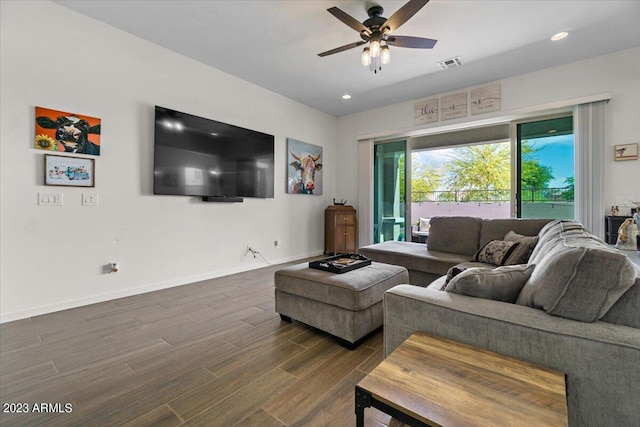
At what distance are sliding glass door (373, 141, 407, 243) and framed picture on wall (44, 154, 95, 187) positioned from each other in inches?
174

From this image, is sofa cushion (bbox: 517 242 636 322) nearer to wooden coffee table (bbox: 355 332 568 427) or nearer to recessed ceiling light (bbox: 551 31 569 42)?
wooden coffee table (bbox: 355 332 568 427)

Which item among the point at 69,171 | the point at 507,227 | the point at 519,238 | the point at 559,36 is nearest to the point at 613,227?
the point at 507,227

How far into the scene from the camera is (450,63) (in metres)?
3.56

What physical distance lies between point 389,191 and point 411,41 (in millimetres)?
3114

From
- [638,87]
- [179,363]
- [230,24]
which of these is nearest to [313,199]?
[230,24]

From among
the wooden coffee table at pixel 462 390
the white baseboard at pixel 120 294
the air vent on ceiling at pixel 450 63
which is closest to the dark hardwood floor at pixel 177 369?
the white baseboard at pixel 120 294

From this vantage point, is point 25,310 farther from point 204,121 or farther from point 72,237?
point 204,121

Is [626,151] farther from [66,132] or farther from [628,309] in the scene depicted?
[66,132]

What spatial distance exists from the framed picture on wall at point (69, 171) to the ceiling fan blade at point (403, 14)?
10.2 ft

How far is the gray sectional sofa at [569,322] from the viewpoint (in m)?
0.89

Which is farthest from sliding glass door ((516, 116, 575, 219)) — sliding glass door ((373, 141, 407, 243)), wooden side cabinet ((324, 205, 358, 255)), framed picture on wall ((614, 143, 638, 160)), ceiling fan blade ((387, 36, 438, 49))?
wooden side cabinet ((324, 205, 358, 255))

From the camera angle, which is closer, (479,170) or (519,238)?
(519,238)

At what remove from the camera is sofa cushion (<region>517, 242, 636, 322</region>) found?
94 cm

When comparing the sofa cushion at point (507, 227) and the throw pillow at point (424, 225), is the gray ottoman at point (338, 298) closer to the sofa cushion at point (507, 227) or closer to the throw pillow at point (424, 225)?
the sofa cushion at point (507, 227)
